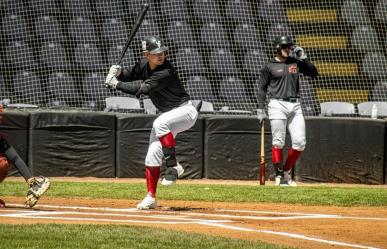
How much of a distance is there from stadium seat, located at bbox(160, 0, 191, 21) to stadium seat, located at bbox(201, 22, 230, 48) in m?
0.47

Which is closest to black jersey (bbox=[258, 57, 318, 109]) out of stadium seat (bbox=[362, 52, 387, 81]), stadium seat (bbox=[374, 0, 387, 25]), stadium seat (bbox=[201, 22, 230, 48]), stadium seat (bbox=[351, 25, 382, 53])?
stadium seat (bbox=[201, 22, 230, 48])

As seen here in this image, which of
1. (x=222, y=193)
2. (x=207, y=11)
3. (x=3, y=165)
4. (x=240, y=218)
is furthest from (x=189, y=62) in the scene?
(x=240, y=218)

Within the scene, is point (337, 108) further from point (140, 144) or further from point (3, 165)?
point (3, 165)

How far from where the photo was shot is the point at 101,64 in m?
17.2

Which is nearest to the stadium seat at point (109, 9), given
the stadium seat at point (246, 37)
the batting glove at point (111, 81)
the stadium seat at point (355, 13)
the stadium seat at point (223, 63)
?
the stadium seat at point (223, 63)

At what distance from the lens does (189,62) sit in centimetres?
1725

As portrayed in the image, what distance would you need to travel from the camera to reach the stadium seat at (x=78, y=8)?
57.1ft

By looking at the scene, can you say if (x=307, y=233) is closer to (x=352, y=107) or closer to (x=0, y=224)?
(x=0, y=224)

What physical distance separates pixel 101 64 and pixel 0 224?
10562 mm

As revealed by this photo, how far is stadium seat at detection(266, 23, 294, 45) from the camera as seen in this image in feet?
59.4

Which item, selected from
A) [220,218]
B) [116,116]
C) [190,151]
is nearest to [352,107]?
[190,151]

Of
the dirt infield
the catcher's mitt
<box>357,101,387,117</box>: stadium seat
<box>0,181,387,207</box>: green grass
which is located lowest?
<box>0,181,387,207</box>: green grass

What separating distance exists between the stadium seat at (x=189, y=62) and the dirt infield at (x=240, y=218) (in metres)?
7.38

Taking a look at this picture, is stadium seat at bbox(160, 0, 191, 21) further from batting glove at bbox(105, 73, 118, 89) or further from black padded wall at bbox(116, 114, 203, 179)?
batting glove at bbox(105, 73, 118, 89)
